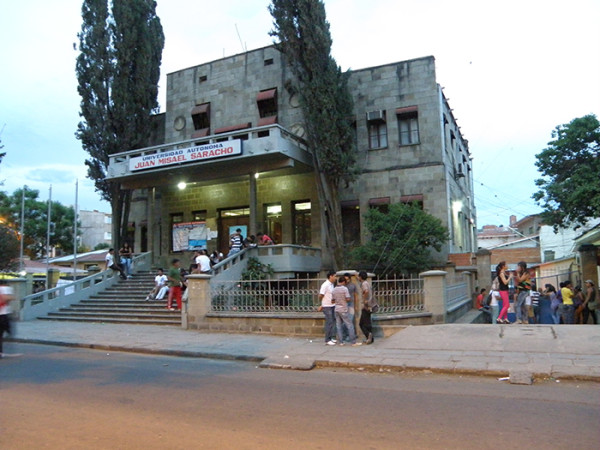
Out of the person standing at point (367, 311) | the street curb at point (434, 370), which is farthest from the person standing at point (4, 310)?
the person standing at point (367, 311)

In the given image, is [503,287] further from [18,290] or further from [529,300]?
[18,290]

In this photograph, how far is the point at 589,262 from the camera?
18.5 metres

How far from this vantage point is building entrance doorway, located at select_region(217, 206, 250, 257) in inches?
927

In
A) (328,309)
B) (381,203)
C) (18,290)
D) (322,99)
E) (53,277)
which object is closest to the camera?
(328,309)

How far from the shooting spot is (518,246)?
44.7m

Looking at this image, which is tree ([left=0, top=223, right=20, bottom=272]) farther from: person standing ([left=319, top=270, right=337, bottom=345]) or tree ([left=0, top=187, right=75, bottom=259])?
tree ([left=0, top=187, right=75, bottom=259])

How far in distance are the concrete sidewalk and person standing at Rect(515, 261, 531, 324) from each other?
4.75 ft

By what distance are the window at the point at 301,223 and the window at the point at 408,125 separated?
5259 mm

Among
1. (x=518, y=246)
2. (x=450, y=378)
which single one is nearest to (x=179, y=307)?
(x=450, y=378)

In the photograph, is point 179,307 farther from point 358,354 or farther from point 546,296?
point 546,296

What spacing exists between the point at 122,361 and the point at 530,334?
28.3ft

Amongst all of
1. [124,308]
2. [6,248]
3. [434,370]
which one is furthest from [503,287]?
[6,248]

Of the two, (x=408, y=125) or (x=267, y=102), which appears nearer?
(x=408, y=125)

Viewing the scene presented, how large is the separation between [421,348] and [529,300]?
170 inches
